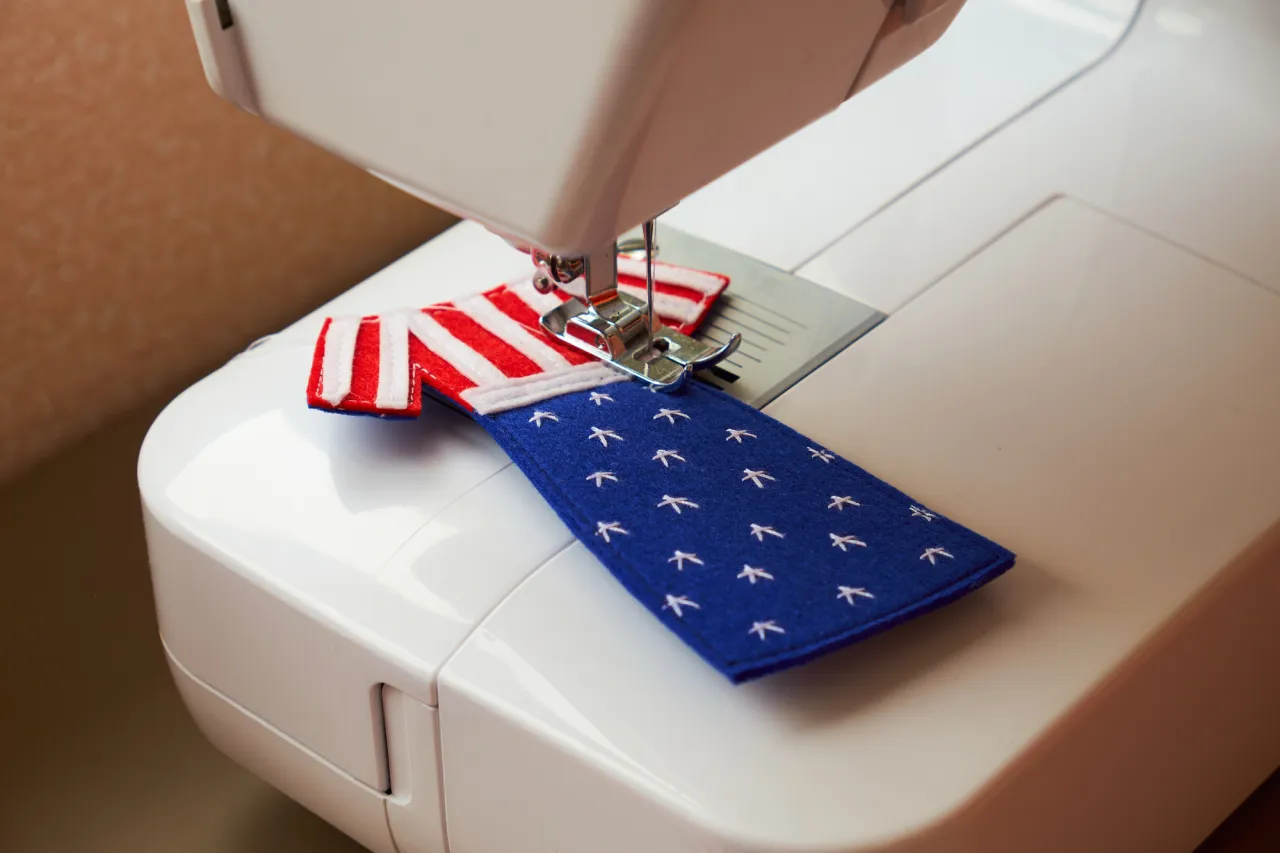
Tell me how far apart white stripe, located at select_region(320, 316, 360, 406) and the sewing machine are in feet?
0.11

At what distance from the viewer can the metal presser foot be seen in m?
0.87

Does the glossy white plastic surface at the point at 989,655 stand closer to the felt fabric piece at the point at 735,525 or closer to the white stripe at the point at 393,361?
the felt fabric piece at the point at 735,525

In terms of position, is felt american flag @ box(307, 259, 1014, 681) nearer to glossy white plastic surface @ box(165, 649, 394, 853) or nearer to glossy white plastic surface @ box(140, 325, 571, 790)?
glossy white plastic surface @ box(140, 325, 571, 790)

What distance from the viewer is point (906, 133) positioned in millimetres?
1146

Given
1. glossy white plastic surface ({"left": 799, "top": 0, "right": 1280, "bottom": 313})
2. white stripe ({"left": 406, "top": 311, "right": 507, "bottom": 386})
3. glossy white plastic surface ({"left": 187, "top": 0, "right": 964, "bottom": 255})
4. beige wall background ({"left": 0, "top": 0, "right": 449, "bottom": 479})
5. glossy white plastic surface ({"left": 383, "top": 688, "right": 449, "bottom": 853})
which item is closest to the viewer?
glossy white plastic surface ({"left": 187, "top": 0, "right": 964, "bottom": 255})

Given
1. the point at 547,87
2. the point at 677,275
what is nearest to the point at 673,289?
the point at 677,275

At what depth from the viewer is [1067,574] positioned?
78 cm

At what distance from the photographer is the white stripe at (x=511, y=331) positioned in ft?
2.94

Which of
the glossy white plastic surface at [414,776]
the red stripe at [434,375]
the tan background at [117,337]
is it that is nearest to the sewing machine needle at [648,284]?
the red stripe at [434,375]

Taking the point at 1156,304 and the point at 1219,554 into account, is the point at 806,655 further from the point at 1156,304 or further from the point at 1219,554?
the point at 1156,304

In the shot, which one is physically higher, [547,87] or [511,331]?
[547,87]

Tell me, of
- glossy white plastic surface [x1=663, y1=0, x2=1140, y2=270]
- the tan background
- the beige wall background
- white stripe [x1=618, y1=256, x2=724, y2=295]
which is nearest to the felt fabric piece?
white stripe [x1=618, y1=256, x2=724, y2=295]

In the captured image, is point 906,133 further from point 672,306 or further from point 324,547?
point 324,547

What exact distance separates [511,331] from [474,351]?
0.04m
